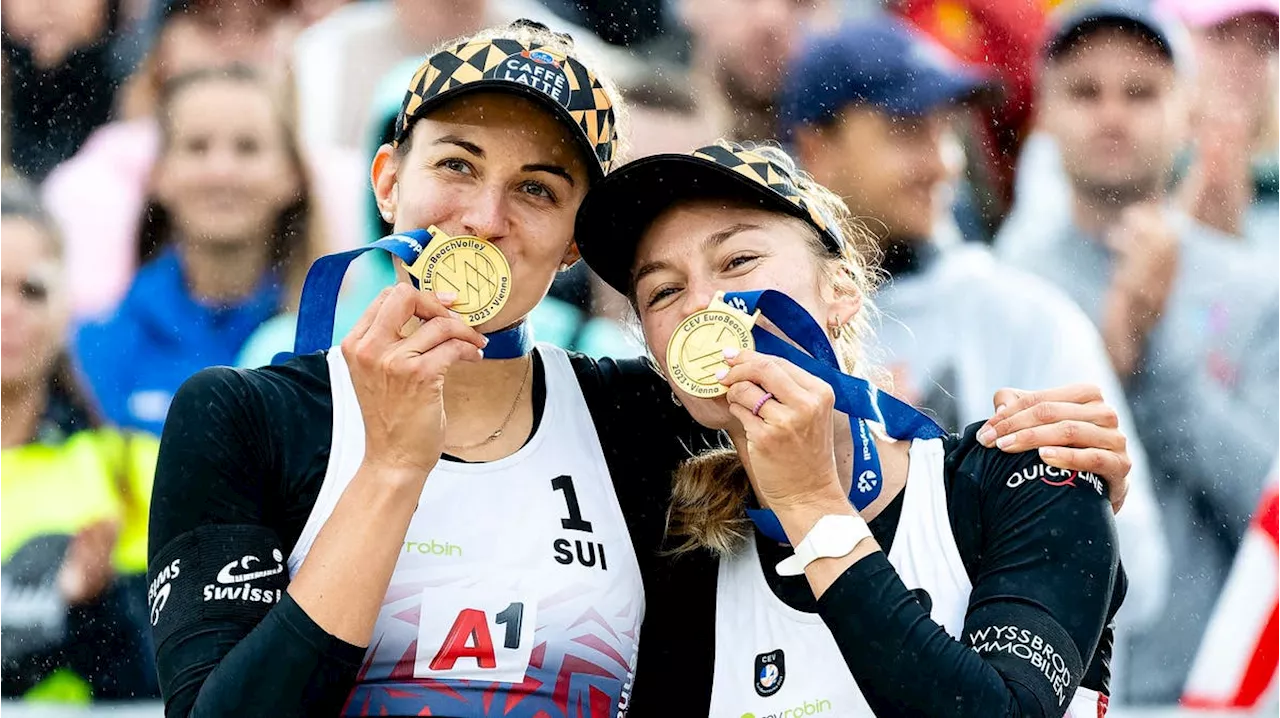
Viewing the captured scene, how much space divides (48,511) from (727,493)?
13.5ft

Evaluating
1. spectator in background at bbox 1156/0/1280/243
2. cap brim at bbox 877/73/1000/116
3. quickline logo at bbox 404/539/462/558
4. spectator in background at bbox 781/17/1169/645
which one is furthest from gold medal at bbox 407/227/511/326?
spectator in background at bbox 1156/0/1280/243

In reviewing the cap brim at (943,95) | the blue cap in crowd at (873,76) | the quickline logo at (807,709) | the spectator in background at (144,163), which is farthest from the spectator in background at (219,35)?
the quickline logo at (807,709)

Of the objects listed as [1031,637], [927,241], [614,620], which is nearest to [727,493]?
[614,620]

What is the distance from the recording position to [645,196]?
9.06 feet

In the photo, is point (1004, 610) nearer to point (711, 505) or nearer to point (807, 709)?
point (807, 709)

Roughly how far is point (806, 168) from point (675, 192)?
11.9ft

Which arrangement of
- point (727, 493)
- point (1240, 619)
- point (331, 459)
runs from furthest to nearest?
point (1240, 619), point (727, 493), point (331, 459)

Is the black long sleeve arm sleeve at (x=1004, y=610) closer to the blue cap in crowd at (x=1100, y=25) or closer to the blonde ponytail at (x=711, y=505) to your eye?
the blonde ponytail at (x=711, y=505)

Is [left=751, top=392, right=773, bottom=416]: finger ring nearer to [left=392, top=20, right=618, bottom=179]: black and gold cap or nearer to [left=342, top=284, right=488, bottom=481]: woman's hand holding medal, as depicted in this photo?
[left=342, top=284, right=488, bottom=481]: woman's hand holding medal

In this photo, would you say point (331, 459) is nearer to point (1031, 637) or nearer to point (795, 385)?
point (795, 385)

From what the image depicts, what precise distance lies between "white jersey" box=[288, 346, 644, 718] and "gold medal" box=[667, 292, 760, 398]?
0.37 m

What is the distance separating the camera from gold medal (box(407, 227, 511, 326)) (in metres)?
2.51

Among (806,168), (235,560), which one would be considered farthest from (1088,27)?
(235,560)

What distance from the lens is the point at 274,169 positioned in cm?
623
